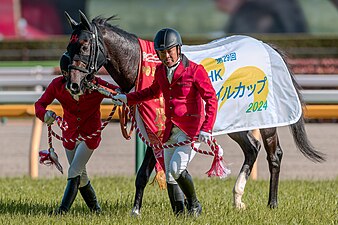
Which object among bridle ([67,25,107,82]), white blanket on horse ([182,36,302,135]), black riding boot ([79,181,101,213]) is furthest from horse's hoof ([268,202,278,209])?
bridle ([67,25,107,82])

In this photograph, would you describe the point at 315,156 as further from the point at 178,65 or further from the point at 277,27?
the point at 277,27

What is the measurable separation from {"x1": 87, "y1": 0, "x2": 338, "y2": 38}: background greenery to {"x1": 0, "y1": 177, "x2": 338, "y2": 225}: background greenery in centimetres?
2172

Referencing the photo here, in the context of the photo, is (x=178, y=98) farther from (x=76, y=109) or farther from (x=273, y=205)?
(x=273, y=205)

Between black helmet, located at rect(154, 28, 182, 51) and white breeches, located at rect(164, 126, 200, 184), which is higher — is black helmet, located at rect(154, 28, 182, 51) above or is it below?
above

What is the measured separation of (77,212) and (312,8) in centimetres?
2473

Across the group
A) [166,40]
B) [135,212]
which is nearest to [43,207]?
[135,212]

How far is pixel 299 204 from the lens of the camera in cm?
722

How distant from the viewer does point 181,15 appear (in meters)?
31.5

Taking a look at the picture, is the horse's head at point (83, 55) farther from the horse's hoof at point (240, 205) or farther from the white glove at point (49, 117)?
the horse's hoof at point (240, 205)

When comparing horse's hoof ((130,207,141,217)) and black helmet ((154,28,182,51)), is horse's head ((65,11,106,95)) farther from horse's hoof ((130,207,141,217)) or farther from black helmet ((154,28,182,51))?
horse's hoof ((130,207,141,217))

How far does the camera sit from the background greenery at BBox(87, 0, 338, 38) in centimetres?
3028

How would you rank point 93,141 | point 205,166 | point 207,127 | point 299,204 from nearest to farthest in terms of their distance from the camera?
1. point 207,127
2. point 93,141
3. point 299,204
4. point 205,166

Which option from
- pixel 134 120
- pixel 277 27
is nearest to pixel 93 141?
pixel 134 120

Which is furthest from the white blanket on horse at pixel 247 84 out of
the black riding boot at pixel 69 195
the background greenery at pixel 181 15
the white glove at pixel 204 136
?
the background greenery at pixel 181 15
